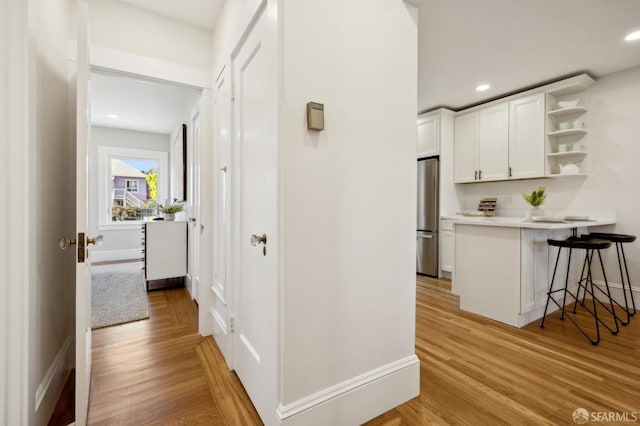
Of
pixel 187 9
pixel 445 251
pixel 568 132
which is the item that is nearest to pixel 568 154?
pixel 568 132

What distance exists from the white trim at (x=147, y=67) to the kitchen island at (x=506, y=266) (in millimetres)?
2855

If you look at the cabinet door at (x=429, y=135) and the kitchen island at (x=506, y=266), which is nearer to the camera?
the kitchen island at (x=506, y=266)

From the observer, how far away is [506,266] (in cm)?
253

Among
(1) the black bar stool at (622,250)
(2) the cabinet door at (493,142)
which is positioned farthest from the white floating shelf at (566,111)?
(1) the black bar stool at (622,250)

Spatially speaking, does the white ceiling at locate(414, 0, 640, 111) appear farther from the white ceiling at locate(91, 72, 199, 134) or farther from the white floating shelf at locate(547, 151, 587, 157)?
the white ceiling at locate(91, 72, 199, 134)

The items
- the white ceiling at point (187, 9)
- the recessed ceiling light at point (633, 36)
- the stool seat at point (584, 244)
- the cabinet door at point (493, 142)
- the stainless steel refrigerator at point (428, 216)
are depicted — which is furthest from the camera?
the stainless steel refrigerator at point (428, 216)

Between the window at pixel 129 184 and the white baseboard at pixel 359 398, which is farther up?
the window at pixel 129 184

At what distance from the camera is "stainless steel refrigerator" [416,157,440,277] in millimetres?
4145

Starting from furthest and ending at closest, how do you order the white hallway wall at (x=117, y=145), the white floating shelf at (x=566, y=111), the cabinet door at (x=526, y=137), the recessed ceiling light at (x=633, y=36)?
1. the white hallway wall at (x=117, y=145)
2. the cabinet door at (x=526, y=137)
3. the white floating shelf at (x=566, y=111)
4. the recessed ceiling light at (x=633, y=36)

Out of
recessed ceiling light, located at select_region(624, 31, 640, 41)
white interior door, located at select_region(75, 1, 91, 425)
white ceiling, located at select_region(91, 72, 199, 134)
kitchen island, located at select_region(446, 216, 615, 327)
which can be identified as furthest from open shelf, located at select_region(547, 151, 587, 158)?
white interior door, located at select_region(75, 1, 91, 425)

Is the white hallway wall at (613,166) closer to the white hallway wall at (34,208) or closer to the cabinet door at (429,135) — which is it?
the cabinet door at (429,135)

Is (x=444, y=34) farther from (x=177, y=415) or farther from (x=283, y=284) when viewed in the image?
(x=177, y=415)

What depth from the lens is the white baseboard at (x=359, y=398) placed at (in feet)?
3.99

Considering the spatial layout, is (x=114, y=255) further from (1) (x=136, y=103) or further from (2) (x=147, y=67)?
(2) (x=147, y=67)
